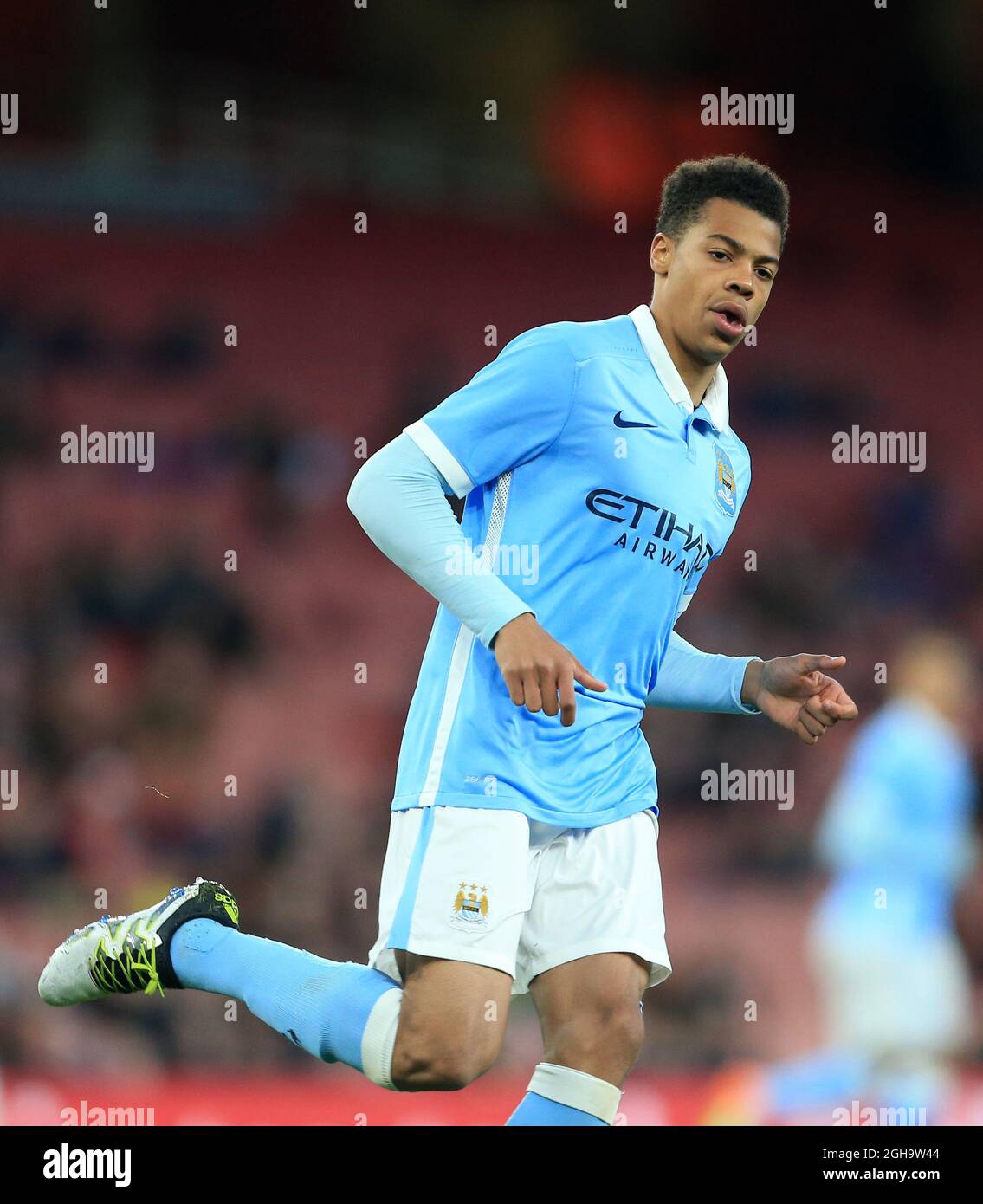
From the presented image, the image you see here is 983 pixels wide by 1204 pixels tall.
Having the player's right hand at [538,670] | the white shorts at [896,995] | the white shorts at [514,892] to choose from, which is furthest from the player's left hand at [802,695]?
the white shorts at [896,995]

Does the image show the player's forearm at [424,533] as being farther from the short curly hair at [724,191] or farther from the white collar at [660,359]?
the short curly hair at [724,191]

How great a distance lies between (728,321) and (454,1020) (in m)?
1.43

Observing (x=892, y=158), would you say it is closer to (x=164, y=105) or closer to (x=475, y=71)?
(x=475, y=71)

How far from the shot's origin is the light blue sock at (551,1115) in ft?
10.2

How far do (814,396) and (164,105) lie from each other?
16.9 feet

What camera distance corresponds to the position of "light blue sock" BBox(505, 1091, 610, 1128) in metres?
3.12

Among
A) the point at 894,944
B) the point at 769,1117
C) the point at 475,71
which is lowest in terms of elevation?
the point at 769,1117

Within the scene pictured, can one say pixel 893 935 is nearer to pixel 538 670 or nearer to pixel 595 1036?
pixel 595 1036

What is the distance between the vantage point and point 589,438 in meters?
3.22

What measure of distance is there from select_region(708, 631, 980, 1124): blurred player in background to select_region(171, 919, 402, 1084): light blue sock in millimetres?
3369

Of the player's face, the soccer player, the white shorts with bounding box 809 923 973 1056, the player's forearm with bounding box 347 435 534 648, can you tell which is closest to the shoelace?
the soccer player

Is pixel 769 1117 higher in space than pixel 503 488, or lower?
lower

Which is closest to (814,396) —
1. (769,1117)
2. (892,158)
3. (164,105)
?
(892,158)

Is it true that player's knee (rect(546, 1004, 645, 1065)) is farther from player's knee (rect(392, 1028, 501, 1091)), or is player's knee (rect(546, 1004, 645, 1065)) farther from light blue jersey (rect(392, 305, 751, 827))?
light blue jersey (rect(392, 305, 751, 827))
